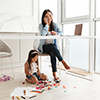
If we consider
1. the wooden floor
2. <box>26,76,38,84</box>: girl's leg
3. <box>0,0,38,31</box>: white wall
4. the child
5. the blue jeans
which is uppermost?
<box>0,0,38,31</box>: white wall

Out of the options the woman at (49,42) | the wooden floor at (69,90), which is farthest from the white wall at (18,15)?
the wooden floor at (69,90)

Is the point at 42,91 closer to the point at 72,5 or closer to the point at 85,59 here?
the point at 85,59

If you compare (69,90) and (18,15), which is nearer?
(69,90)

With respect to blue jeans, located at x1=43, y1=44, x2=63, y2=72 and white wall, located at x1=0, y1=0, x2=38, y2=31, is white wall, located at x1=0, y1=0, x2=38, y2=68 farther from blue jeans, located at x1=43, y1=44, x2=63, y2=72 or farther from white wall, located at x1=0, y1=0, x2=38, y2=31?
blue jeans, located at x1=43, y1=44, x2=63, y2=72

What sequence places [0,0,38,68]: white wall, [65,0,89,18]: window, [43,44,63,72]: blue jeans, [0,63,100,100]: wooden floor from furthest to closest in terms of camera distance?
[0,0,38,68]: white wall < [65,0,89,18]: window < [43,44,63,72]: blue jeans < [0,63,100,100]: wooden floor

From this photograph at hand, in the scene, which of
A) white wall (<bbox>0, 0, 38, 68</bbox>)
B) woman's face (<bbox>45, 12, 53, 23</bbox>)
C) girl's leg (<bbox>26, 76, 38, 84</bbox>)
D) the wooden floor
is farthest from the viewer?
white wall (<bbox>0, 0, 38, 68</bbox>)

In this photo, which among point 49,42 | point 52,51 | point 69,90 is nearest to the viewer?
point 69,90

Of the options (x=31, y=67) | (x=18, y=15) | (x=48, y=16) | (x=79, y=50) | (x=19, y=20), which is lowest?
(x=31, y=67)

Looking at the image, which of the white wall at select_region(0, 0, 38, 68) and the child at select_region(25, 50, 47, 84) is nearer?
the child at select_region(25, 50, 47, 84)

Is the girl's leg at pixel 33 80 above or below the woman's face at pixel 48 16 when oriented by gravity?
below

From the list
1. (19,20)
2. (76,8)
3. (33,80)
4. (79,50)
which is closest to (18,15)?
(19,20)

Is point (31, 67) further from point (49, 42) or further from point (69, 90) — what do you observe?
point (69, 90)

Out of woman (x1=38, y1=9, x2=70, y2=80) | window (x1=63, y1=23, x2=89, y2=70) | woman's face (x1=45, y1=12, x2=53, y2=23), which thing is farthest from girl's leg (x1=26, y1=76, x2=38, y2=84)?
window (x1=63, y1=23, x2=89, y2=70)

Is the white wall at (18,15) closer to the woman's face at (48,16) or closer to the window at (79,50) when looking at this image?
the window at (79,50)
